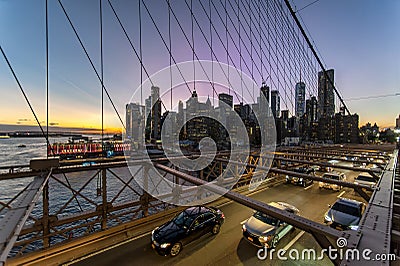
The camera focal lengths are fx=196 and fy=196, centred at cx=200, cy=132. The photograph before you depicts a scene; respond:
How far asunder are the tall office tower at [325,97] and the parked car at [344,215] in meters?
45.5

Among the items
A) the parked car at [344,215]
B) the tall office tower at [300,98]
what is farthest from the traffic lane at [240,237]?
the tall office tower at [300,98]

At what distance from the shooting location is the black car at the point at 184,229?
17.4ft

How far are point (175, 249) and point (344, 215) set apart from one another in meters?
6.14

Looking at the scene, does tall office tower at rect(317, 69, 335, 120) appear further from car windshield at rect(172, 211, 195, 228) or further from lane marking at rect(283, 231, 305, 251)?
car windshield at rect(172, 211, 195, 228)

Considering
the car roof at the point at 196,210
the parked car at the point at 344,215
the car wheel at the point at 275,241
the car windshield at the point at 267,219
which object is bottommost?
the car wheel at the point at 275,241

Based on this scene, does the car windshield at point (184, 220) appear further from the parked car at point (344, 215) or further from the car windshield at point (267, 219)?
the parked car at point (344, 215)

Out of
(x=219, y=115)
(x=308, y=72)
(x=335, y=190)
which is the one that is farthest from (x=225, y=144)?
(x=335, y=190)

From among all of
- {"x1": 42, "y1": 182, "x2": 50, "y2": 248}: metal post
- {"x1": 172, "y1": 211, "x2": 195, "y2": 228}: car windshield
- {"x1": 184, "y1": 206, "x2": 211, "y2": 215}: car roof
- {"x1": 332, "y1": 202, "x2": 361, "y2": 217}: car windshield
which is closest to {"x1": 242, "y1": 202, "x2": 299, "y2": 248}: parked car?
{"x1": 184, "y1": 206, "x2": 211, "y2": 215}: car roof

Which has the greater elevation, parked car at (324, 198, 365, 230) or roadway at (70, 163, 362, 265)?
parked car at (324, 198, 365, 230)

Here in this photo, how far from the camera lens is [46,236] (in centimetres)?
448

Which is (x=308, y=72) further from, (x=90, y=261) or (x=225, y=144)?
(x=90, y=261)

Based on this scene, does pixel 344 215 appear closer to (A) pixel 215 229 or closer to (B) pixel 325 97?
(A) pixel 215 229

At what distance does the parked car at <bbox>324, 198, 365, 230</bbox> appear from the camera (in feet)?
22.0

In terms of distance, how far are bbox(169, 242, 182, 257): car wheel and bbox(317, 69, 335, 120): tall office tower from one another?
5054 centimetres
